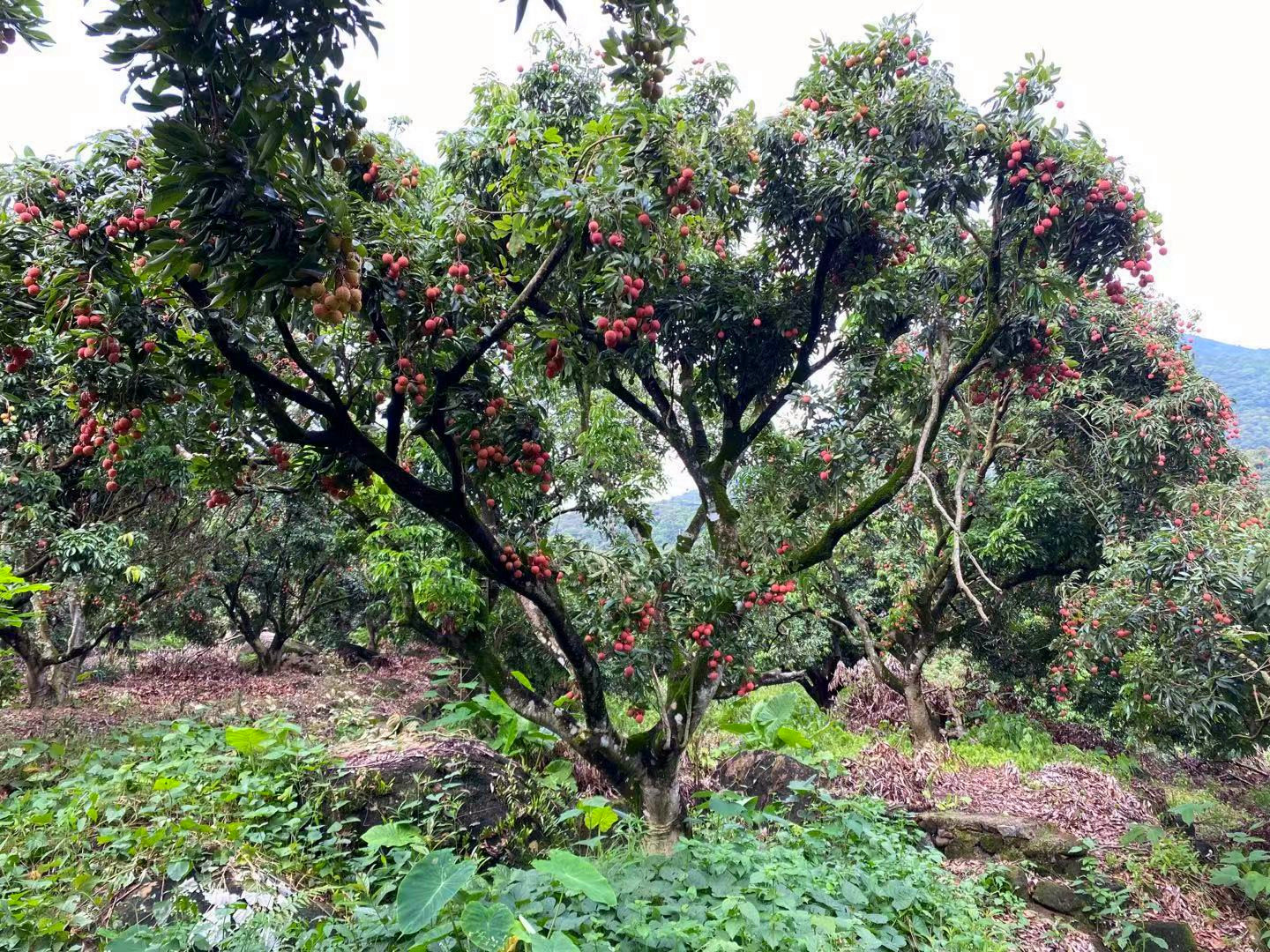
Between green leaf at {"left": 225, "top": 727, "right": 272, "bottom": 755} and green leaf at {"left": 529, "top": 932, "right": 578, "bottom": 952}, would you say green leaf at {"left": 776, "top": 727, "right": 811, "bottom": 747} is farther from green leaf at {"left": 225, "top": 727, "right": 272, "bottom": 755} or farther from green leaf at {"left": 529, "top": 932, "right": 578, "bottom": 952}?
green leaf at {"left": 225, "top": 727, "right": 272, "bottom": 755}

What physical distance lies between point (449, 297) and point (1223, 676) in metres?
6.30

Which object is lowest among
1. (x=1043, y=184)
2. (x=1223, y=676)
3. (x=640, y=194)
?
(x=1223, y=676)

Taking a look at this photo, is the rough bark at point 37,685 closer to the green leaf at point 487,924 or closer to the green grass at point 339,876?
the green grass at point 339,876

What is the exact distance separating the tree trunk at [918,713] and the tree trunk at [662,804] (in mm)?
6001

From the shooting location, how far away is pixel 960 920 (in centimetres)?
397

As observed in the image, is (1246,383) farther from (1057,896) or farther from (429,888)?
(429,888)

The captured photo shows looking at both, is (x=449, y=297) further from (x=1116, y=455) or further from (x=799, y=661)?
(x=799, y=661)

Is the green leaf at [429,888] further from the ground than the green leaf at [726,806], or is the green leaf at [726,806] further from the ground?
the green leaf at [429,888]

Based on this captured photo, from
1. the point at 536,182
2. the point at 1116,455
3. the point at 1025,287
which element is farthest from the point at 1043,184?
the point at 1116,455

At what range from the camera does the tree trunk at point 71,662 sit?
9.16 meters

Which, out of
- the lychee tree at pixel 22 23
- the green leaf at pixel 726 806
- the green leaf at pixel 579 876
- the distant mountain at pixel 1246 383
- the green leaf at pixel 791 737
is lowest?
the green leaf at pixel 726 806

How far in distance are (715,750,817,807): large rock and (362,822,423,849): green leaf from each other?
12.0ft

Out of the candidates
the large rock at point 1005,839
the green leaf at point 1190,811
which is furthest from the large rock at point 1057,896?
the green leaf at point 1190,811

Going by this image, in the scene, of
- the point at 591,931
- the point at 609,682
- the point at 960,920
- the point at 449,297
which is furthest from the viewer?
the point at 609,682
